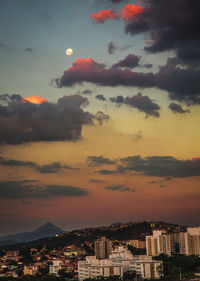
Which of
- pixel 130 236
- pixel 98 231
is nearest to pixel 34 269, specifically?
pixel 130 236

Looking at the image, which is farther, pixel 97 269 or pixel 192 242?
pixel 192 242

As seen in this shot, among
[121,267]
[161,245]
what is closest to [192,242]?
[161,245]

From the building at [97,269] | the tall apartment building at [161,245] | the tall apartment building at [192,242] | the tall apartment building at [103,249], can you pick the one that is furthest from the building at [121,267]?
the tall apartment building at [103,249]

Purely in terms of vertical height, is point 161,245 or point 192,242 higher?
point 192,242

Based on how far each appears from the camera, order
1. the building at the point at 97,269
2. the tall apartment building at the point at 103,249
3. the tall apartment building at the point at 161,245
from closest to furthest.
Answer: the building at the point at 97,269, the tall apartment building at the point at 161,245, the tall apartment building at the point at 103,249

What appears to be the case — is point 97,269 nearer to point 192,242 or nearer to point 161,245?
point 192,242

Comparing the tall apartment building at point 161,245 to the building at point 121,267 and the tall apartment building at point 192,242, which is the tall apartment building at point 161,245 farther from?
the building at point 121,267

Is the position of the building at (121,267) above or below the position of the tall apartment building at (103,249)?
below

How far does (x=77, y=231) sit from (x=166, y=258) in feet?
284

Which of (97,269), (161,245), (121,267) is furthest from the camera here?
(161,245)

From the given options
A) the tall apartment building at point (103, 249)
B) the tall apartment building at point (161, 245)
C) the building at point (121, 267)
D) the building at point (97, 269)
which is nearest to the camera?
the building at point (121, 267)

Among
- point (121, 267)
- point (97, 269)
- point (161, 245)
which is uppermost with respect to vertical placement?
point (161, 245)

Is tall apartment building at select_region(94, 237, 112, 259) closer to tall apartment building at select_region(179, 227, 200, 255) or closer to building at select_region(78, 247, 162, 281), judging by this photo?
tall apartment building at select_region(179, 227, 200, 255)

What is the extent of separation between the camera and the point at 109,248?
80.6 metres
